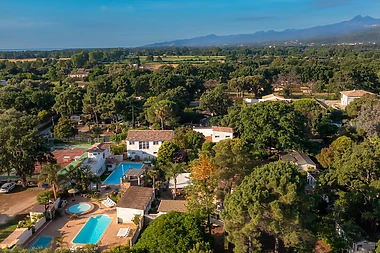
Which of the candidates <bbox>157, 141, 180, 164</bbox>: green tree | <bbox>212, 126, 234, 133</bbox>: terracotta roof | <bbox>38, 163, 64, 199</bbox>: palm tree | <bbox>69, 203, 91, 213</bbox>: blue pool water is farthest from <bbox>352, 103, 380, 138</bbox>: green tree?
<bbox>38, 163, 64, 199</bbox>: palm tree

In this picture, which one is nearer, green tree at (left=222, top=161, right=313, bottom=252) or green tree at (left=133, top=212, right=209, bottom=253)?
green tree at (left=222, top=161, right=313, bottom=252)

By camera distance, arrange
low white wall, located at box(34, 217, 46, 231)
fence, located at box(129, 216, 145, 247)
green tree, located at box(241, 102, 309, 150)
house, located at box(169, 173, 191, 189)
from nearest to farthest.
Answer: fence, located at box(129, 216, 145, 247) → low white wall, located at box(34, 217, 46, 231) → house, located at box(169, 173, 191, 189) → green tree, located at box(241, 102, 309, 150)

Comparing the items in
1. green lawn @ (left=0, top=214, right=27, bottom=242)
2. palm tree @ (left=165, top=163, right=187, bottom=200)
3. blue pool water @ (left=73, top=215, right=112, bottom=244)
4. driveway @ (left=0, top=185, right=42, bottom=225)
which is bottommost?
blue pool water @ (left=73, top=215, right=112, bottom=244)

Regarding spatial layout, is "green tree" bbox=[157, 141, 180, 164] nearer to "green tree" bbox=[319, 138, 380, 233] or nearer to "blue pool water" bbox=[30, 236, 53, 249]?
"blue pool water" bbox=[30, 236, 53, 249]

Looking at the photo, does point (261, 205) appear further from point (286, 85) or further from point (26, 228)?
point (286, 85)

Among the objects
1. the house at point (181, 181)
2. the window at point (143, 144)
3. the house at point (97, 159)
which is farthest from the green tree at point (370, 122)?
the house at point (97, 159)

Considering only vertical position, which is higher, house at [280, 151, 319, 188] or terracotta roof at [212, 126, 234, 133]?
terracotta roof at [212, 126, 234, 133]
